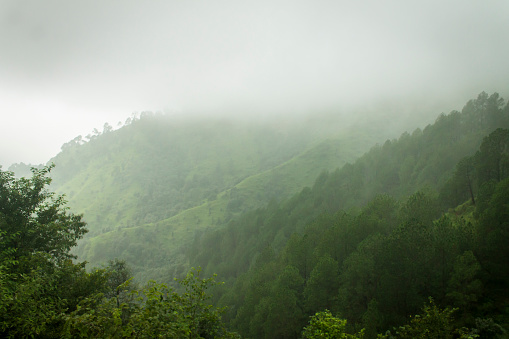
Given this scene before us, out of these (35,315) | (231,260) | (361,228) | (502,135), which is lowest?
(231,260)

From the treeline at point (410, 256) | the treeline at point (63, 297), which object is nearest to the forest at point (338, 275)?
the treeline at point (63, 297)

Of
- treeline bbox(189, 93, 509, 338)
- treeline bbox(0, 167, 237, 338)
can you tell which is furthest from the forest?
treeline bbox(189, 93, 509, 338)

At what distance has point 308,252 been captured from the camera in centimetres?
6631

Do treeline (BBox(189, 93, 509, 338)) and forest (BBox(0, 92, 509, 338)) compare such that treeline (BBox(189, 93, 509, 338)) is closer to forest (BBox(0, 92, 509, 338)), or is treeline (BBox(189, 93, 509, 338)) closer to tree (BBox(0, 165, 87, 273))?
forest (BBox(0, 92, 509, 338))

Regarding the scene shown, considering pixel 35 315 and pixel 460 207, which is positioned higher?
pixel 35 315

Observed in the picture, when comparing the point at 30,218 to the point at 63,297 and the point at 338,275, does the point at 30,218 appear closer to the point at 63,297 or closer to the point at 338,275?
the point at 63,297

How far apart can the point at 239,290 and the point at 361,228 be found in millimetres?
47484

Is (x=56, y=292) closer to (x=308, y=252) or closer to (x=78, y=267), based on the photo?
(x=78, y=267)

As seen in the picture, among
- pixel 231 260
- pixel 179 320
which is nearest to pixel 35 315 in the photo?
pixel 179 320

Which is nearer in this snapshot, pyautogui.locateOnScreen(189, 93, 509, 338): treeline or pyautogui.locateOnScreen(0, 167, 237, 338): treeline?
pyautogui.locateOnScreen(0, 167, 237, 338): treeline

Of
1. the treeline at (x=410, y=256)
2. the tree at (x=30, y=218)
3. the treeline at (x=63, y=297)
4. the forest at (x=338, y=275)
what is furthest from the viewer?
the treeline at (x=410, y=256)

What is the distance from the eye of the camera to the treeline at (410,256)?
123 feet

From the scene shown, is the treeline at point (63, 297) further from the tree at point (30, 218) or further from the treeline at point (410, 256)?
the treeline at point (410, 256)

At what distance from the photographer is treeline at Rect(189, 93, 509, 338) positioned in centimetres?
3753
